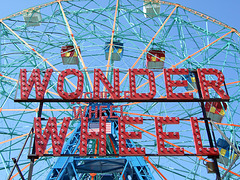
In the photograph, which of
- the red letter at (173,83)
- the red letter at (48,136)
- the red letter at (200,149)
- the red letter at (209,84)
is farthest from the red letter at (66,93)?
the red letter at (209,84)

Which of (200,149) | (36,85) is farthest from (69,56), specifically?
(200,149)

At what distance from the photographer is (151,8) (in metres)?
25.2

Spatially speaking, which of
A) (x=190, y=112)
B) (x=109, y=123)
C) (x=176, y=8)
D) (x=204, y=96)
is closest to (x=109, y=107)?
(x=109, y=123)

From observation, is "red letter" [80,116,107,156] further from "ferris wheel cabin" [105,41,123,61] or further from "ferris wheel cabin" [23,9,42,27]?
"ferris wheel cabin" [23,9,42,27]

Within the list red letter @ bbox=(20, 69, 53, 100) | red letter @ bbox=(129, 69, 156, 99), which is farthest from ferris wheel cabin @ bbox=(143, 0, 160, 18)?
red letter @ bbox=(20, 69, 53, 100)

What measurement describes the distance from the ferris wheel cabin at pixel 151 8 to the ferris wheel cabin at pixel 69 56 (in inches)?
246

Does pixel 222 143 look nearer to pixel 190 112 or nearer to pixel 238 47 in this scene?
pixel 190 112

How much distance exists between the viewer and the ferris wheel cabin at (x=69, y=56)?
73.3 feet

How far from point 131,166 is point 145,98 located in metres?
4.73

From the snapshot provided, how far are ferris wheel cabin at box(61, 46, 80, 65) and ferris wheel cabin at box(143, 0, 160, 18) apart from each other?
6.25 metres

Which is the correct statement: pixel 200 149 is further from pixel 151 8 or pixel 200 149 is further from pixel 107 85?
pixel 151 8

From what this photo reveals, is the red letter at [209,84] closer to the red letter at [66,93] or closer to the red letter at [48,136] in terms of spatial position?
the red letter at [66,93]

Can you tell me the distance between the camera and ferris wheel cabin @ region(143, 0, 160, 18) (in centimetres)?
2478

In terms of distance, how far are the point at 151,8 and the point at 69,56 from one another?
24.5 feet
